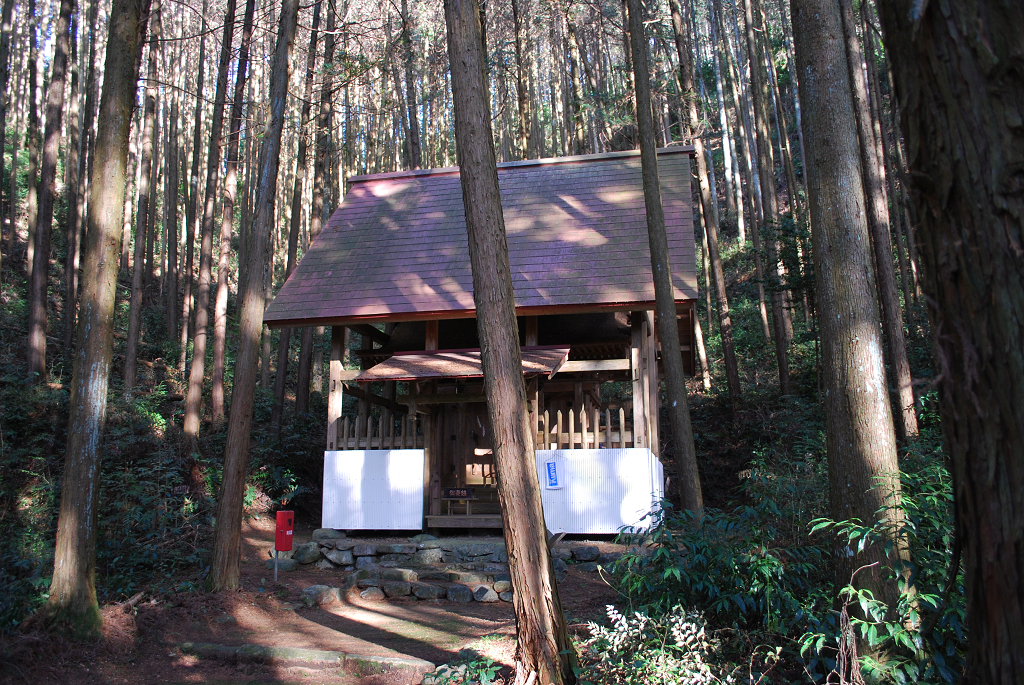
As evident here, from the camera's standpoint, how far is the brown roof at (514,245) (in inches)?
433

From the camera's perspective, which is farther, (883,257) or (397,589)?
(883,257)

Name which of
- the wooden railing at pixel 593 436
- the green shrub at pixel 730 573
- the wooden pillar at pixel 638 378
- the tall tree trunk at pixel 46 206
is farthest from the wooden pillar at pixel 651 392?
the tall tree trunk at pixel 46 206

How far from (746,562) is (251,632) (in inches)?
202

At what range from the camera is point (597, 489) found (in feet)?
33.6

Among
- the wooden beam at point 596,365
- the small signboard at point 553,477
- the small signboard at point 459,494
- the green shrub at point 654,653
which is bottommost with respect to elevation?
the green shrub at point 654,653

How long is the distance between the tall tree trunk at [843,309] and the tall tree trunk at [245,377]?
6.30m

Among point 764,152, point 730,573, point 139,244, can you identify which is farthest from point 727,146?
point 730,573

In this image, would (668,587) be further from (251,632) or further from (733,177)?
(733,177)

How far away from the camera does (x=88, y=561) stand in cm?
625

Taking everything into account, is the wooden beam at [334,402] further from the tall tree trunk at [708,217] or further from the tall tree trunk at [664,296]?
the tall tree trunk at [708,217]

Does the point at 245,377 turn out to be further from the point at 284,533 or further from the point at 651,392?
the point at 651,392

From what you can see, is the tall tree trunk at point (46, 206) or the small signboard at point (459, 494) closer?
the small signboard at point (459, 494)

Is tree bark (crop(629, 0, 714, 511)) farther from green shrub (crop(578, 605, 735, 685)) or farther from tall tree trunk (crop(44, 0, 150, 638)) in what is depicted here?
tall tree trunk (crop(44, 0, 150, 638))

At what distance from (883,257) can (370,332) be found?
367 inches
